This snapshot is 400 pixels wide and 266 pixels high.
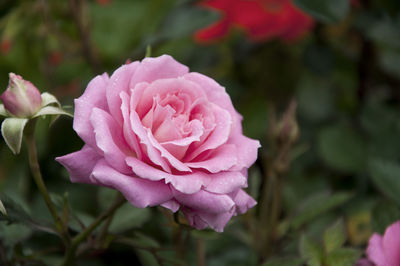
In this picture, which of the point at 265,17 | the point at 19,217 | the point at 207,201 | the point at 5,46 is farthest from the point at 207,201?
the point at 265,17

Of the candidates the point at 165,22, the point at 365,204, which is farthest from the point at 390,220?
the point at 165,22

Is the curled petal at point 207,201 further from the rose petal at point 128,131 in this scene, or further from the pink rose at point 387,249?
the pink rose at point 387,249

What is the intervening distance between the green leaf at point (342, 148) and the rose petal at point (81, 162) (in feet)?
2.25

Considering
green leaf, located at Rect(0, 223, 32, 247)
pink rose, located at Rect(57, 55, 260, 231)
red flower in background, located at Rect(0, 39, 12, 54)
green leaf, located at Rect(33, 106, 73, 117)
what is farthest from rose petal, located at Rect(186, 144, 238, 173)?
red flower in background, located at Rect(0, 39, 12, 54)

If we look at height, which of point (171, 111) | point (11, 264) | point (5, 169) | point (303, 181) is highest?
point (171, 111)

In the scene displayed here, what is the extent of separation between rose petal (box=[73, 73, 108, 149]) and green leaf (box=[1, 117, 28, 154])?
0.05m

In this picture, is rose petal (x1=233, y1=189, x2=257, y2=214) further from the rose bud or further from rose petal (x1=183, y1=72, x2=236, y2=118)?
the rose bud

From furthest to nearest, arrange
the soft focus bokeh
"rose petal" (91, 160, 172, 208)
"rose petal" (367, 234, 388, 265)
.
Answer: the soft focus bokeh, "rose petal" (367, 234, 388, 265), "rose petal" (91, 160, 172, 208)

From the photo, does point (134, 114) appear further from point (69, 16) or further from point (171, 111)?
point (69, 16)

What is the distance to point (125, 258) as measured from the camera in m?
0.94

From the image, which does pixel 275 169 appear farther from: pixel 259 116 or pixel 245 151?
pixel 259 116

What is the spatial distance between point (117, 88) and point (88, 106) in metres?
0.03

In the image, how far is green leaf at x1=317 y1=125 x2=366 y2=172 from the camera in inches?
42.1

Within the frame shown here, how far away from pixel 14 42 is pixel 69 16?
12 cm
